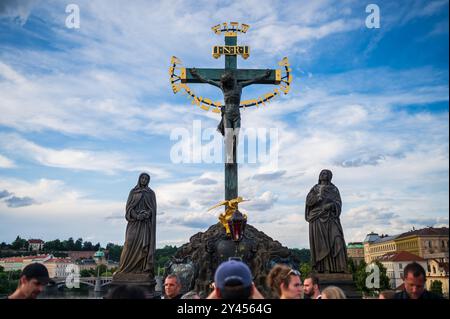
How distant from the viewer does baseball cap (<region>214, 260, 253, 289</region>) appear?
2.95m

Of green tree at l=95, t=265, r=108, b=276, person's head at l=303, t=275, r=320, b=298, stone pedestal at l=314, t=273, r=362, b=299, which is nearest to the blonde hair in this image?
person's head at l=303, t=275, r=320, b=298

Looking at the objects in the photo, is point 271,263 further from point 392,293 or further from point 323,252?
point 392,293

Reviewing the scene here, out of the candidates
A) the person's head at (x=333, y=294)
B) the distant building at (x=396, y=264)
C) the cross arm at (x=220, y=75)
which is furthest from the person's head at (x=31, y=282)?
the distant building at (x=396, y=264)

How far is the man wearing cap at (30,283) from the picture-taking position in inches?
144

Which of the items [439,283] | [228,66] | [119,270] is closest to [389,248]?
[439,283]

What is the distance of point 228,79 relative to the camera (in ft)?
43.2

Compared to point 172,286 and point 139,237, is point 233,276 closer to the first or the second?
point 172,286

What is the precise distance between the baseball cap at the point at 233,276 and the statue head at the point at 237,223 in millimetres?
6619

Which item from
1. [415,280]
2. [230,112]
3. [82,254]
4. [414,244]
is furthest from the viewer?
[82,254]

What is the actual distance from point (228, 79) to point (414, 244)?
31.5 m

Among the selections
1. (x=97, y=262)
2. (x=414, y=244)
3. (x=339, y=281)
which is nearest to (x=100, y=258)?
(x=97, y=262)

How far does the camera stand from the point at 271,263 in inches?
420

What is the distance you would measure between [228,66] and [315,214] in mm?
6833

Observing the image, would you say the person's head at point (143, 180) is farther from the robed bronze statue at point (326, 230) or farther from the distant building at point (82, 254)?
the distant building at point (82, 254)
